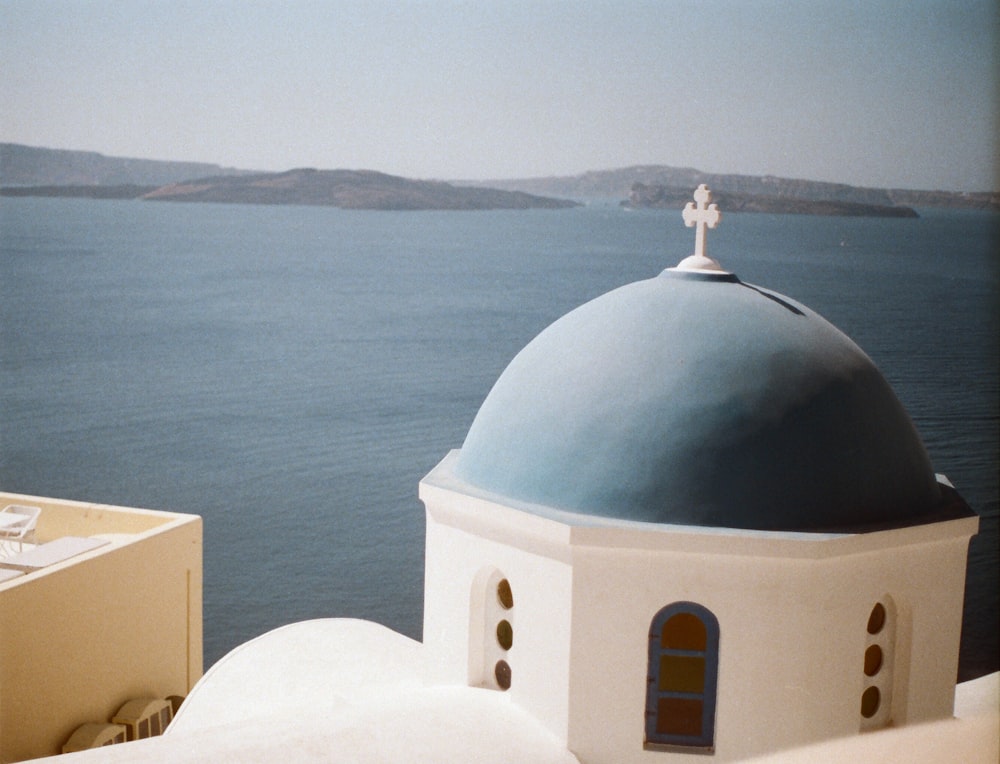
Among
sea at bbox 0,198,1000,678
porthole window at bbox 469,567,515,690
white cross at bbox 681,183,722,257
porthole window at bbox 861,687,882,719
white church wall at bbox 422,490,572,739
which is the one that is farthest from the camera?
sea at bbox 0,198,1000,678

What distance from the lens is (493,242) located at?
1825 inches

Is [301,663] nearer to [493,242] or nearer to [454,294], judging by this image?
[454,294]

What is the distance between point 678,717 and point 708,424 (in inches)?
54.1

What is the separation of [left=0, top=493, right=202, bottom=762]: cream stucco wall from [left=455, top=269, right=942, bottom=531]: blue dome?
5.37m

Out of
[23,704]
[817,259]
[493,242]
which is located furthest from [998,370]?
[23,704]

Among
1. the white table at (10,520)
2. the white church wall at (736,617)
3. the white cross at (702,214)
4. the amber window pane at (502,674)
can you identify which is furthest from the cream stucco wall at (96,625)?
the white cross at (702,214)

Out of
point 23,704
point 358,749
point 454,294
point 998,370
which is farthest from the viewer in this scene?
point 454,294

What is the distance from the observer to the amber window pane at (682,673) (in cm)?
519

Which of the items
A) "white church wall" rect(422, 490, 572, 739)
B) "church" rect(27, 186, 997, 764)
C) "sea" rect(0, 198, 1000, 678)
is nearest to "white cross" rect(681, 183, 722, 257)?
"church" rect(27, 186, 997, 764)

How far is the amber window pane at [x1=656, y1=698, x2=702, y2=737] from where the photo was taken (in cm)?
525

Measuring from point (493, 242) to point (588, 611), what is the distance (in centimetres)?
4177

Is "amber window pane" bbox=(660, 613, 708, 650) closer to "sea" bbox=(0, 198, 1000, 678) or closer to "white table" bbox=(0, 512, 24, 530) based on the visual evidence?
"white table" bbox=(0, 512, 24, 530)

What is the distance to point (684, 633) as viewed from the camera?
521 cm

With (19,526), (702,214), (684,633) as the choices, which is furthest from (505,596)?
(19,526)
